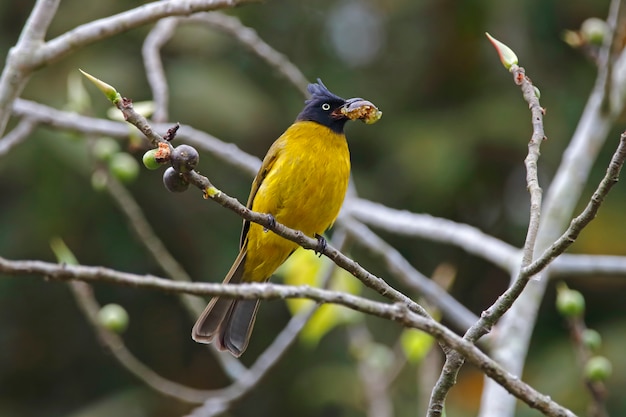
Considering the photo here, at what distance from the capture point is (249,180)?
361 inches

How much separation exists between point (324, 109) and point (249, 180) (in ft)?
14.3

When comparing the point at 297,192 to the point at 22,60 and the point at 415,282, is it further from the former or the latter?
the point at 22,60

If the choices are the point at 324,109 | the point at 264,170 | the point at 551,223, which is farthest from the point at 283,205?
the point at 551,223

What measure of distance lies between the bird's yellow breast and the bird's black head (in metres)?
0.14

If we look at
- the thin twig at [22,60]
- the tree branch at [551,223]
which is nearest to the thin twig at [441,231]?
the tree branch at [551,223]

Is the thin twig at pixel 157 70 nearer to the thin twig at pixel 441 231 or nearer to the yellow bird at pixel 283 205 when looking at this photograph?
the yellow bird at pixel 283 205

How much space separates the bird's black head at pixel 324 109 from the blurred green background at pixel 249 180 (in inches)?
145

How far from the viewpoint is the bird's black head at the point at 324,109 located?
15.7 ft

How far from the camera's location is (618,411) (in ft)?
26.6

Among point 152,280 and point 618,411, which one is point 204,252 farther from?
point 152,280

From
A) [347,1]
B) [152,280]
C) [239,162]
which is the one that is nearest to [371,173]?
[347,1]

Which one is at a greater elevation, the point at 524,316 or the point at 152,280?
the point at 524,316

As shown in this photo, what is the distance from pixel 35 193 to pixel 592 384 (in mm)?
6575

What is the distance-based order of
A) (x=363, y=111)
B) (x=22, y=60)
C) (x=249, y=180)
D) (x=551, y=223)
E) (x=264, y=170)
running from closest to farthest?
(x=22, y=60) → (x=363, y=111) → (x=264, y=170) → (x=551, y=223) → (x=249, y=180)
